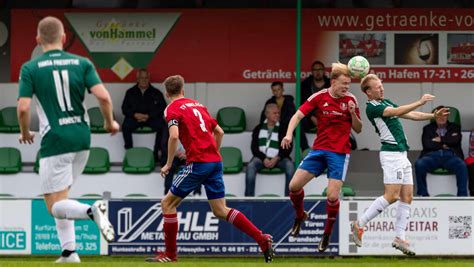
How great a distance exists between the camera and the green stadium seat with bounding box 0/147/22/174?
71.3 ft

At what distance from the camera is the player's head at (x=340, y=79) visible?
14477mm

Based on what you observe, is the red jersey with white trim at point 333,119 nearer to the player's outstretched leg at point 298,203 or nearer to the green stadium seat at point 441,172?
the player's outstretched leg at point 298,203

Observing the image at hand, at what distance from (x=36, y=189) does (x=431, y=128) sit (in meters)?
6.31

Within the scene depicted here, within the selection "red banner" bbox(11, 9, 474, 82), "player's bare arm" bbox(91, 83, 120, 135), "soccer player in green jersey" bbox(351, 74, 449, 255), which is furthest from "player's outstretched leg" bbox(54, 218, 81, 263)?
"red banner" bbox(11, 9, 474, 82)

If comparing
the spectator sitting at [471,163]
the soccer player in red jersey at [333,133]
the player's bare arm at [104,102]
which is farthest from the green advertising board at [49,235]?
the player's bare arm at [104,102]

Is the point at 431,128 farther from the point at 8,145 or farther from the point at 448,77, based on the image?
the point at 8,145

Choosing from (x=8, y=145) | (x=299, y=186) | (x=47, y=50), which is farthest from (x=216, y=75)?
(x=47, y=50)

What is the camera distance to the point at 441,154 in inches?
818

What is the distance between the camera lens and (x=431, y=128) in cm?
2098

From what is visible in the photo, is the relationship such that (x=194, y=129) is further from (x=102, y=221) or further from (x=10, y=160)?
(x=10, y=160)

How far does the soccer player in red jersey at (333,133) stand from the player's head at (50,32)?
4236mm

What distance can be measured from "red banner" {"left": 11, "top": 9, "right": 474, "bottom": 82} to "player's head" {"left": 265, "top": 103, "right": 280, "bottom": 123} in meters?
1.71

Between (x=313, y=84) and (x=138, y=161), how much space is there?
3.04 metres

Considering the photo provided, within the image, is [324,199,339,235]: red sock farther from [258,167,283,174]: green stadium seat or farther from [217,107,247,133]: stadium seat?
[217,107,247,133]: stadium seat
